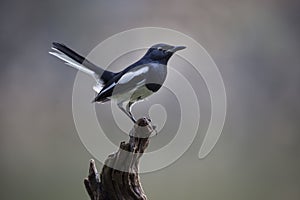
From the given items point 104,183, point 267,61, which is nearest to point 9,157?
point 104,183

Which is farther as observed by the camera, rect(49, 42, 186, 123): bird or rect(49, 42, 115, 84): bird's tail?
rect(49, 42, 115, 84): bird's tail

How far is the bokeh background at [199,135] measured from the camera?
5.06ft

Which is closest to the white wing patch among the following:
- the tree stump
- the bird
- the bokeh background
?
the bird

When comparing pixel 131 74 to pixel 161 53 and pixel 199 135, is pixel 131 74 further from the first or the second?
pixel 199 135

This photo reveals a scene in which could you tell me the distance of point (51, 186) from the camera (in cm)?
154

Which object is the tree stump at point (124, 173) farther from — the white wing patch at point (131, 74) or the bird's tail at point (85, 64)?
the bird's tail at point (85, 64)

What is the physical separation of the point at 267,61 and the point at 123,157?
2.96 feet

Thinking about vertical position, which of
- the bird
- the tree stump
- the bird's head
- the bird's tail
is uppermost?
the bird's tail

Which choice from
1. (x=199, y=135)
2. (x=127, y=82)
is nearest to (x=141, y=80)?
(x=127, y=82)

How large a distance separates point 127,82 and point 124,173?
23cm

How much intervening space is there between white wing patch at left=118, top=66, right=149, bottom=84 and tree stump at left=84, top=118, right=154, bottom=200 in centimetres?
13

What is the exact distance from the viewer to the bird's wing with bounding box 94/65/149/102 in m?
1.01

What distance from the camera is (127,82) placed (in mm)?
1025

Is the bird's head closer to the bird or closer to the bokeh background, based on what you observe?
the bird
